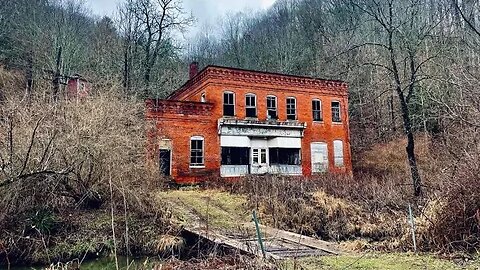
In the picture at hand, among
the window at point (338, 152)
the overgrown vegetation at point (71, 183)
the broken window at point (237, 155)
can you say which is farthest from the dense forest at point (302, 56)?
the broken window at point (237, 155)

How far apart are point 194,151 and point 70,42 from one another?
16.8m

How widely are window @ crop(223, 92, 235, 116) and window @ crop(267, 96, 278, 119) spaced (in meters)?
2.60

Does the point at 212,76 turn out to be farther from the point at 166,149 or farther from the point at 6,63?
the point at 6,63

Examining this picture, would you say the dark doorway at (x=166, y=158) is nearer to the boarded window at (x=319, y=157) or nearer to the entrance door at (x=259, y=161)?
the entrance door at (x=259, y=161)

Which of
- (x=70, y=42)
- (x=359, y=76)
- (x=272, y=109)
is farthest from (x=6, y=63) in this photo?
(x=359, y=76)

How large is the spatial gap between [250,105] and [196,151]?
474 centimetres

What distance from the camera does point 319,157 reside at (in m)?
27.5

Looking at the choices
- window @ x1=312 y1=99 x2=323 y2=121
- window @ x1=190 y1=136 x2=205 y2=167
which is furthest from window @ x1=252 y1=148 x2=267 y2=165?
window @ x1=312 y1=99 x2=323 y2=121

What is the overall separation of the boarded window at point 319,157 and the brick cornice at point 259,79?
13.1ft

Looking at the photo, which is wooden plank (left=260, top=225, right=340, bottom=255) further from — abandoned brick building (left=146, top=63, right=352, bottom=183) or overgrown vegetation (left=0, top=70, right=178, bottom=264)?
abandoned brick building (left=146, top=63, right=352, bottom=183)

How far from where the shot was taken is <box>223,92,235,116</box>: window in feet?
82.5

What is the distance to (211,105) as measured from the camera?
2461cm

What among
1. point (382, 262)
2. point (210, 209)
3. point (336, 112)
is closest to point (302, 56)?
point (336, 112)

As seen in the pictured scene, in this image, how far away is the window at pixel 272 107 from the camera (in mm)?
26594
